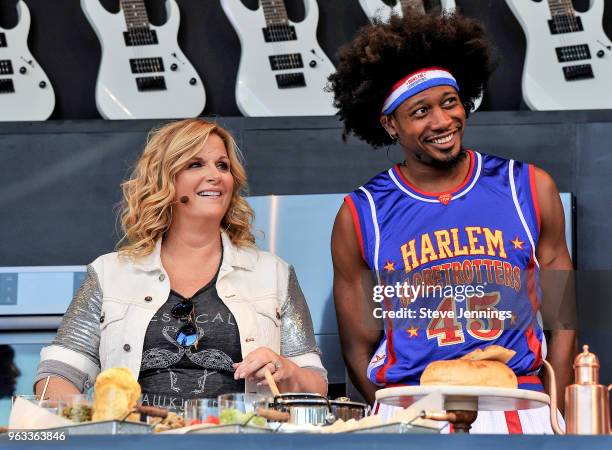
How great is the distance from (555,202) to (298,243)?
1.36 meters

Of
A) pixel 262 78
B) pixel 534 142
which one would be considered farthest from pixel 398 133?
pixel 262 78

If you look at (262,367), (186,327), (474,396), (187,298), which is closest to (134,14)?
(187,298)

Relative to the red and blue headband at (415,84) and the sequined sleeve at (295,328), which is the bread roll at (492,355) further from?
the red and blue headband at (415,84)

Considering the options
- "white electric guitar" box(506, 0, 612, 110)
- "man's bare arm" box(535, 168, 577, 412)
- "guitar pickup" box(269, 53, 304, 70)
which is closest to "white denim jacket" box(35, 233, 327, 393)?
"man's bare arm" box(535, 168, 577, 412)

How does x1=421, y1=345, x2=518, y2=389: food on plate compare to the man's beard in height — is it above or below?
below

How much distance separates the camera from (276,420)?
230 centimetres

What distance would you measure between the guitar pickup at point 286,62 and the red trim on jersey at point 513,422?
2.45m

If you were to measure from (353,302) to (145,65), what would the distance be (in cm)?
207

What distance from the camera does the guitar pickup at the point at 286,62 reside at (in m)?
5.61

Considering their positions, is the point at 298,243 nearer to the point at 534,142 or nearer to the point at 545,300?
the point at 534,142

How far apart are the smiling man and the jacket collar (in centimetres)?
31

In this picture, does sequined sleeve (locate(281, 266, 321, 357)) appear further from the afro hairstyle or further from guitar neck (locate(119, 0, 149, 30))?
guitar neck (locate(119, 0, 149, 30))

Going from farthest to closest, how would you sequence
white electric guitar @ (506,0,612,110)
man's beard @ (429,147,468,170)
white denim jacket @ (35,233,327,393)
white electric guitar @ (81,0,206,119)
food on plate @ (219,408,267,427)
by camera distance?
white electric guitar @ (81,0,206,119), white electric guitar @ (506,0,612,110), man's beard @ (429,147,468,170), white denim jacket @ (35,233,327,393), food on plate @ (219,408,267,427)

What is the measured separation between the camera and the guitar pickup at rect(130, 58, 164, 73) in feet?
18.4
